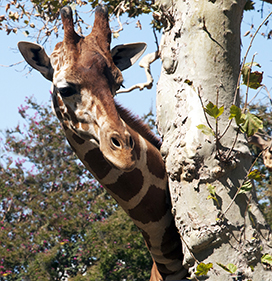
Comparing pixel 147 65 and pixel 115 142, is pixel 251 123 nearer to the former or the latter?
pixel 115 142

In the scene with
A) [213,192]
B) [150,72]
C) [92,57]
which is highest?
[150,72]

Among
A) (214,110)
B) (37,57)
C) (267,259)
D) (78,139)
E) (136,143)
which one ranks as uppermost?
(37,57)

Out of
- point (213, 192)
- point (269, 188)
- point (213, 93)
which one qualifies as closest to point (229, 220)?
point (213, 192)

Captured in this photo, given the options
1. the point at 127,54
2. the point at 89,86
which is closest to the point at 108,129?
the point at 89,86

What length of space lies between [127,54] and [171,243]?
151 cm

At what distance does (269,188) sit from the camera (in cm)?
988

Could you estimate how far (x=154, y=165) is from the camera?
286 centimetres

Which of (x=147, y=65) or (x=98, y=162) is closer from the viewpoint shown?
(x=98, y=162)

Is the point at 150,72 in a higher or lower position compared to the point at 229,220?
higher

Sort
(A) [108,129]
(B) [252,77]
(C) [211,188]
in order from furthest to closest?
(A) [108,129] < (C) [211,188] < (B) [252,77]

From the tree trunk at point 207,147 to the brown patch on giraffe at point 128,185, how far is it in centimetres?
29

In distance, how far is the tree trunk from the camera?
2178mm

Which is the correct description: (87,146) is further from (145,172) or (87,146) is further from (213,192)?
(213,192)

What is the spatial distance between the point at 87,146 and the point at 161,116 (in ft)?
1.81
